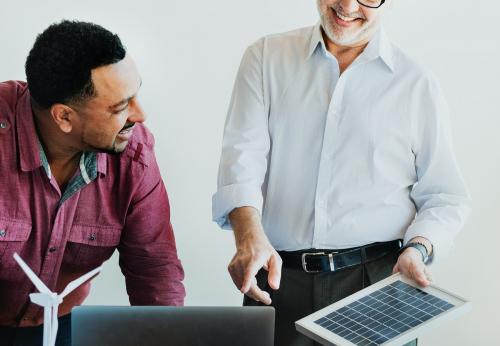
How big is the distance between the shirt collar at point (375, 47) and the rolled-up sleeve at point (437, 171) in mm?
111

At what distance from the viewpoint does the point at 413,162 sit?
216 cm

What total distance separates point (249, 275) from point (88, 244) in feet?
2.02

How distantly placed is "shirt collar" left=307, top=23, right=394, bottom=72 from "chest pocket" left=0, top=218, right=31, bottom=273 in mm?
835

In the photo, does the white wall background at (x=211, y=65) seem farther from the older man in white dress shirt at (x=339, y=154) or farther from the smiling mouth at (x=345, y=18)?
the smiling mouth at (x=345, y=18)

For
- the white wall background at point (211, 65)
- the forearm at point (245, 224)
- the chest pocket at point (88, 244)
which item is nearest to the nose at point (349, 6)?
the forearm at point (245, 224)

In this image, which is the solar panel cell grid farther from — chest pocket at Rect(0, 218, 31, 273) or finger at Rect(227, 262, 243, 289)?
chest pocket at Rect(0, 218, 31, 273)

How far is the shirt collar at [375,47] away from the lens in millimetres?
2127

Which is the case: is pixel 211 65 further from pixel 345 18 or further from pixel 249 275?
pixel 249 275

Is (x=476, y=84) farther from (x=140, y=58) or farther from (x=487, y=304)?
(x=140, y=58)

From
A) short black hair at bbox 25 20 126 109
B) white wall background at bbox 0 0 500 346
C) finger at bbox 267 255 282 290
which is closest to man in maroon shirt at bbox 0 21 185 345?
short black hair at bbox 25 20 126 109

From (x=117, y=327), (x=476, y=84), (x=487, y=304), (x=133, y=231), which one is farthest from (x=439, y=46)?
(x=117, y=327)

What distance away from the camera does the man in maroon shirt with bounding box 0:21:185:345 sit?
2.07m

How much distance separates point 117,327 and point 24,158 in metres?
0.71

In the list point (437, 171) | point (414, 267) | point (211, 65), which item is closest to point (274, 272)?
point (414, 267)
